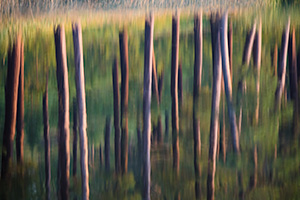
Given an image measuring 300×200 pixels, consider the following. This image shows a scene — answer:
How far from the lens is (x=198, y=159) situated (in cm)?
209

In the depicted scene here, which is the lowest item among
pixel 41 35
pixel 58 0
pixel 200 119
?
pixel 200 119

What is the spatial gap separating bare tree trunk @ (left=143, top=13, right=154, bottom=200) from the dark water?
3cm

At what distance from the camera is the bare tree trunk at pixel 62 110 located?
205 centimetres

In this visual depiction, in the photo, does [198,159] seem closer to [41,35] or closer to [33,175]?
[33,175]

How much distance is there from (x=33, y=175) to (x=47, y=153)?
149 millimetres

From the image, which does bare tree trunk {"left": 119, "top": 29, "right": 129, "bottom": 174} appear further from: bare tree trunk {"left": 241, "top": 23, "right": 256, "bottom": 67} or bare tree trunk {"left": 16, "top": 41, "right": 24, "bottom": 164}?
bare tree trunk {"left": 241, "top": 23, "right": 256, "bottom": 67}

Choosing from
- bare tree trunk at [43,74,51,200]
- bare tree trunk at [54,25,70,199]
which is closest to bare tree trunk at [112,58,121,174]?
bare tree trunk at [54,25,70,199]

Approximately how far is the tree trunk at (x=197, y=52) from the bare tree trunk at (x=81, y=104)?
66 centimetres

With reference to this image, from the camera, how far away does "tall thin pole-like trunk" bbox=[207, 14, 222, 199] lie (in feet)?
6.81

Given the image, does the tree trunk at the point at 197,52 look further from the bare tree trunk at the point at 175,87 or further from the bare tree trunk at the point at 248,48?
the bare tree trunk at the point at 248,48

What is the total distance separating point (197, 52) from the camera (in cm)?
211

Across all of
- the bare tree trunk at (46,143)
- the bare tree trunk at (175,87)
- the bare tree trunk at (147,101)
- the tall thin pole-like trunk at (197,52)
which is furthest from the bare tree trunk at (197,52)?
the bare tree trunk at (46,143)

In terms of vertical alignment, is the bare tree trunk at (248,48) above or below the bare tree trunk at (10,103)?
above

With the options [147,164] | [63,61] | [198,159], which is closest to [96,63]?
[63,61]
